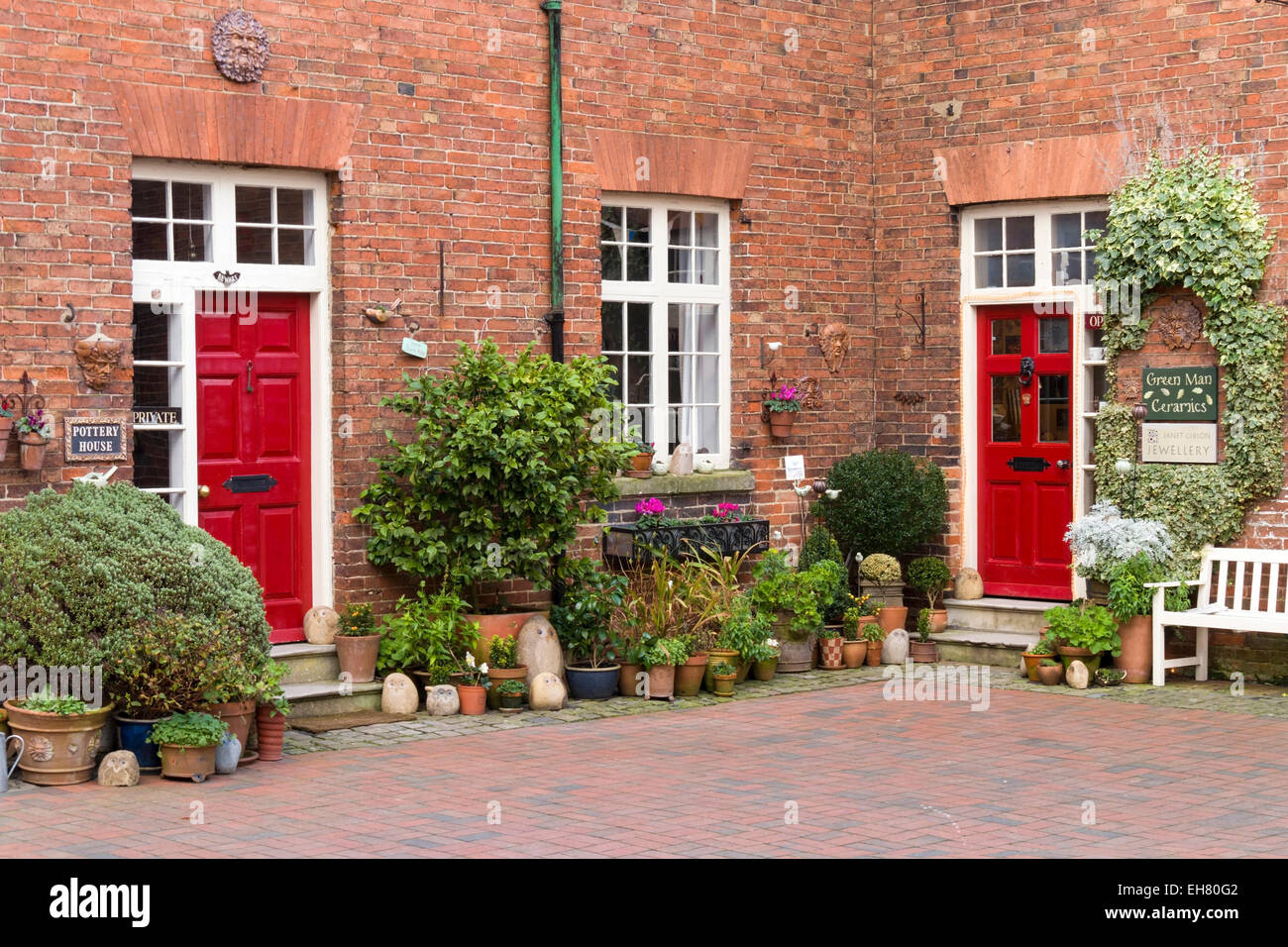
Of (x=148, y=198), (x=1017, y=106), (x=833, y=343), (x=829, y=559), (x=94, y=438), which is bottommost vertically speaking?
(x=829, y=559)

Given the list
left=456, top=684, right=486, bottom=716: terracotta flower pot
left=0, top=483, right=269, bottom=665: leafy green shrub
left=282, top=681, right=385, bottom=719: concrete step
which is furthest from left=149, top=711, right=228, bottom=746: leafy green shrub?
left=456, top=684, right=486, bottom=716: terracotta flower pot

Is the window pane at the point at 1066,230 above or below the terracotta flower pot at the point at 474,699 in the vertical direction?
above

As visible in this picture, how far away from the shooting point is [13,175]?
29.9 feet

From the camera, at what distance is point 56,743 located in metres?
8.05

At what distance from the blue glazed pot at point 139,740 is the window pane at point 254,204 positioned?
127 inches

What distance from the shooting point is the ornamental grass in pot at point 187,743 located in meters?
8.15

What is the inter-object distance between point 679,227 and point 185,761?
233 inches

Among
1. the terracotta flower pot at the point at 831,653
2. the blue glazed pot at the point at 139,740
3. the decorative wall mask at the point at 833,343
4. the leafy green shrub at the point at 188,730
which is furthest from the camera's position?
the decorative wall mask at the point at 833,343

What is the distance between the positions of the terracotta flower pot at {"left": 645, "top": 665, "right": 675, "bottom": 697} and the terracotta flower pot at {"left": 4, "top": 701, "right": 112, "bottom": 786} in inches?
147

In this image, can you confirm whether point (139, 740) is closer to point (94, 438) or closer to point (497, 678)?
point (94, 438)

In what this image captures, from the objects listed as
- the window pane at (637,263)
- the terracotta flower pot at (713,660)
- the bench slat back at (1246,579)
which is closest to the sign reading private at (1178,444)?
the bench slat back at (1246,579)

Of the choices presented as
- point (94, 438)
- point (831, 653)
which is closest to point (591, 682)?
point (831, 653)

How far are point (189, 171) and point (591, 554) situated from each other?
12.4 feet

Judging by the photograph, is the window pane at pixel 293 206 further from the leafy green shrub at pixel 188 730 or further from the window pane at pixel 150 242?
the leafy green shrub at pixel 188 730
